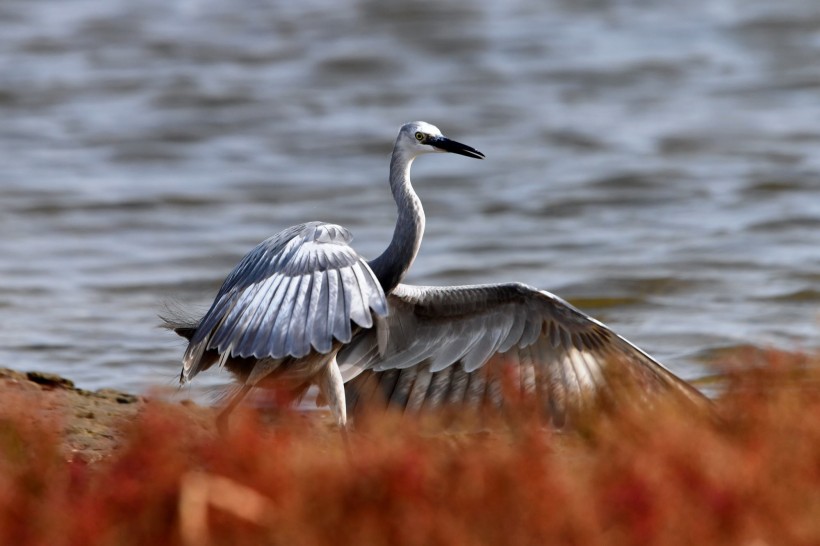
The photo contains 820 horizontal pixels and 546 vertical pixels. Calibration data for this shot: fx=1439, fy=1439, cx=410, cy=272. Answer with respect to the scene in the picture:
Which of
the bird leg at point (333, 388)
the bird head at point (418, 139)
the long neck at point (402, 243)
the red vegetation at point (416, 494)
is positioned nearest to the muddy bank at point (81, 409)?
the bird leg at point (333, 388)

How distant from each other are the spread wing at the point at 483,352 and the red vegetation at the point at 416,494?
6.91 feet

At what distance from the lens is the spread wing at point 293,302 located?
5289 millimetres

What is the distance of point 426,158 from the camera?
1481 centimetres

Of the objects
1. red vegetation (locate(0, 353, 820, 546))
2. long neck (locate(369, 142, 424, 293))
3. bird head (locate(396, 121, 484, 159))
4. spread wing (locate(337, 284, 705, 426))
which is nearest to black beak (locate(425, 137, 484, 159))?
bird head (locate(396, 121, 484, 159))

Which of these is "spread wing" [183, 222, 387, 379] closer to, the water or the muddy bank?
the muddy bank

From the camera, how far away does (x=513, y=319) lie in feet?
20.3

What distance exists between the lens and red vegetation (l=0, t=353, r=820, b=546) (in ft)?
11.3

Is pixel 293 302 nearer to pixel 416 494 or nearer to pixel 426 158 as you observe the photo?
pixel 416 494

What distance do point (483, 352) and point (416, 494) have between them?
9.23 ft

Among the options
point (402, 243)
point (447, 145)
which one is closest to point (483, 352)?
point (402, 243)


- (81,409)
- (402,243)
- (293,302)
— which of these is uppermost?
(402,243)

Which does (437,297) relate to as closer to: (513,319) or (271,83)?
(513,319)

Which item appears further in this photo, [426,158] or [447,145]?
[426,158]

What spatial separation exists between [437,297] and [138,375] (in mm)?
2759
